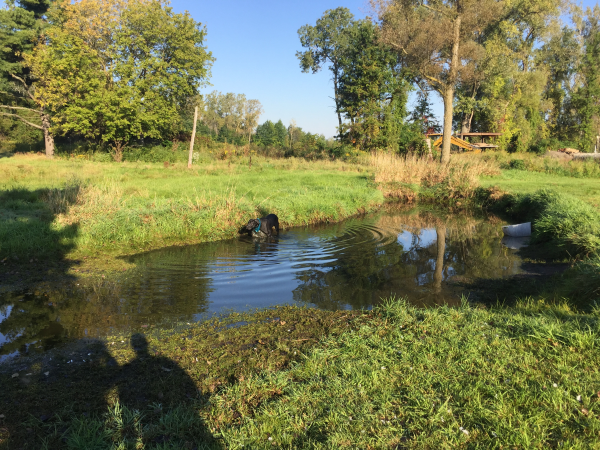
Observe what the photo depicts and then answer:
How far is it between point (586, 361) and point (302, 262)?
228 inches

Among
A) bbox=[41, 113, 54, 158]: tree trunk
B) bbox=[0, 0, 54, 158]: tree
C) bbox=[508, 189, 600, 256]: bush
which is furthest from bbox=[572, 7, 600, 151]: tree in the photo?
bbox=[0, 0, 54, 158]: tree

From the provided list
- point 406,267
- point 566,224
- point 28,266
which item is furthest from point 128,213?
point 566,224

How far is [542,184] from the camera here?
17.3m

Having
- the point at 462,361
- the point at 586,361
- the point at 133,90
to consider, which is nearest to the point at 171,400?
the point at 462,361

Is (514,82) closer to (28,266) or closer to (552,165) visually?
(552,165)

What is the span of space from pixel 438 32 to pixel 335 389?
22075 millimetres

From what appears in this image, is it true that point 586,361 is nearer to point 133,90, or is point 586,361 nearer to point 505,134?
point 133,90

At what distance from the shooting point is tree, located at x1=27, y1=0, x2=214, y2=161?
3006cm

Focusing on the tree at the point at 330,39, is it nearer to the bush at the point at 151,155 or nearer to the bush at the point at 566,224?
the bush at the point at 151,155

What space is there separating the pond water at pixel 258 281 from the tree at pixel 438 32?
13091 mm

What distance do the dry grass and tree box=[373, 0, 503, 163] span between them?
2.59 m

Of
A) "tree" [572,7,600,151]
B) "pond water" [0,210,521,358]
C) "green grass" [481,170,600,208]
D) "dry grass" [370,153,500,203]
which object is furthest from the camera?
"tree" [572,7,600,151]

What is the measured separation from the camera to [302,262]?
8602mm

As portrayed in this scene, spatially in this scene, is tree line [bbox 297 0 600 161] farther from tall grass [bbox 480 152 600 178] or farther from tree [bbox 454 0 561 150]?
tall grass [bbox 480 152 600 178]
